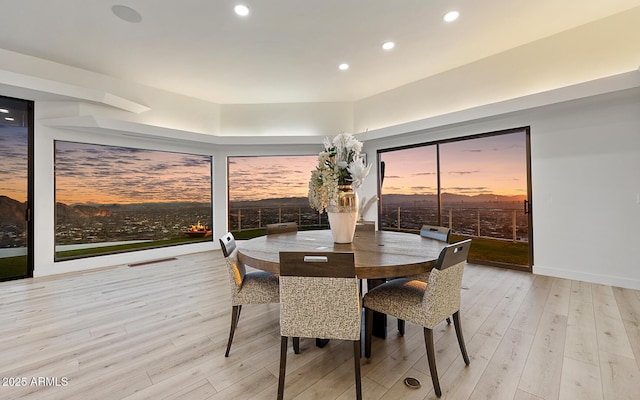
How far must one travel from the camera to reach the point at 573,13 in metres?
3.15

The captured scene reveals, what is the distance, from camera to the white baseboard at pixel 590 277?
3254mm

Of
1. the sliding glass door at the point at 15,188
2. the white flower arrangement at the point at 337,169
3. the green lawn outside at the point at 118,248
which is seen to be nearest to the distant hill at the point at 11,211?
the sliding glass door at the point at 15,188

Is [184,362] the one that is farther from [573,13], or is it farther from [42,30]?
[573,13]

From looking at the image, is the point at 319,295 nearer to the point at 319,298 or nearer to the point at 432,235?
the point at 319,298

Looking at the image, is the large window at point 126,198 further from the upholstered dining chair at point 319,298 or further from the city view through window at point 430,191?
the upholstered dining chair at point 319,298

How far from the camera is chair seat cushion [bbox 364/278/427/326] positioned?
168 centimetres

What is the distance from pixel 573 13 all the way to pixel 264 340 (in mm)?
4965

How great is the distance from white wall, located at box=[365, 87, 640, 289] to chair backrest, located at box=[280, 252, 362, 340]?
3930 millimetres

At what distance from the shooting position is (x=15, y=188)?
157 inches

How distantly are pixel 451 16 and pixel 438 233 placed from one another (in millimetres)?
2549

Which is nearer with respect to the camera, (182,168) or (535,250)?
(535,250)

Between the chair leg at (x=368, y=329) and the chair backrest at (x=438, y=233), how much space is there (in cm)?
106

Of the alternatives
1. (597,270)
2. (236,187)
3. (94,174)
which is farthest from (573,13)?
(94,174)

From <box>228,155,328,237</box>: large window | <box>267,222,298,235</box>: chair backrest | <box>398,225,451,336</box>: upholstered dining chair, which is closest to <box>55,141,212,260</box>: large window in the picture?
<box>228,155,328,237</box>: large window
